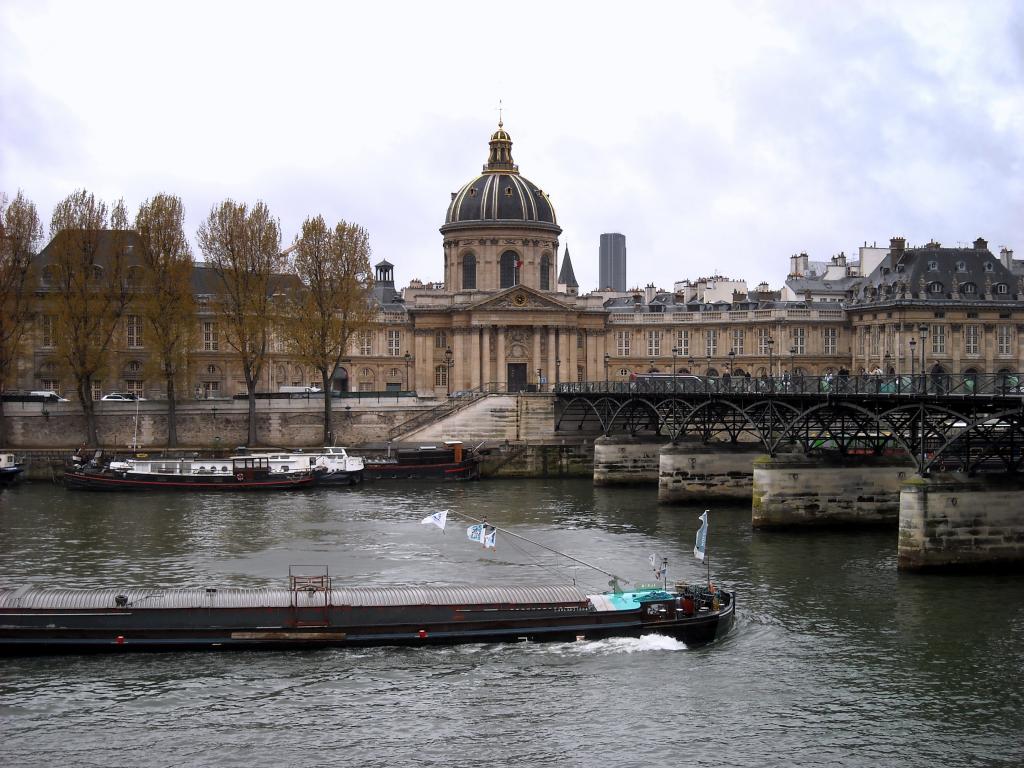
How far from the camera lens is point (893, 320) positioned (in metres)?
121

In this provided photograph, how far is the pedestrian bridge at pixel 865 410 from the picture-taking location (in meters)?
45.7

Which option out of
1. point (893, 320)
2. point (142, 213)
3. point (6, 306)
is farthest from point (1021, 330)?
point (6, 306)

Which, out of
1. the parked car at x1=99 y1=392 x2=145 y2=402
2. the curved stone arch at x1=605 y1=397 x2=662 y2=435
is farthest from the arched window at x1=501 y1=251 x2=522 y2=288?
the parked car at x1=99 y1=392 x2=145 y2=402

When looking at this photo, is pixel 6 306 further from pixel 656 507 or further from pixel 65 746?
pixel 65 746

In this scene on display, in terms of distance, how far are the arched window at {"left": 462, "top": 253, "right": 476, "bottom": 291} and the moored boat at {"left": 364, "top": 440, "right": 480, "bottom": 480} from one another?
39149 mm

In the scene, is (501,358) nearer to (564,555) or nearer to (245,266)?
(245,266)

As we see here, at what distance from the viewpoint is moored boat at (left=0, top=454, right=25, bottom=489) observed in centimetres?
7950

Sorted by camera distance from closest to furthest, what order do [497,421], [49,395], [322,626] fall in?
[322,626]
[49,395]
[497,421]

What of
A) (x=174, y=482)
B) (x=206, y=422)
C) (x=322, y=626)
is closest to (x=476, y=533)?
(x=322, y=626)

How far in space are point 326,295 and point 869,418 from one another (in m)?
46.2

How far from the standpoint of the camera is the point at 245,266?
8900 cm

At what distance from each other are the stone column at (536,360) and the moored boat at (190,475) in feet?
139

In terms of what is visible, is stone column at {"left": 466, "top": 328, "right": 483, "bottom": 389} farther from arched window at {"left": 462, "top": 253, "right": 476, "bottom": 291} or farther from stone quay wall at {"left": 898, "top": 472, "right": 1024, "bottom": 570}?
stone quay wall at {"left": 898, "top": 472, "right": 1024, "bottom": 570}

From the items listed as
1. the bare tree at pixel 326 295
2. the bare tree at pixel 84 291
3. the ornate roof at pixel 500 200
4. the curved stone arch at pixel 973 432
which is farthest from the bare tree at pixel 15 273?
the curved stone arch at pixel 973 432
